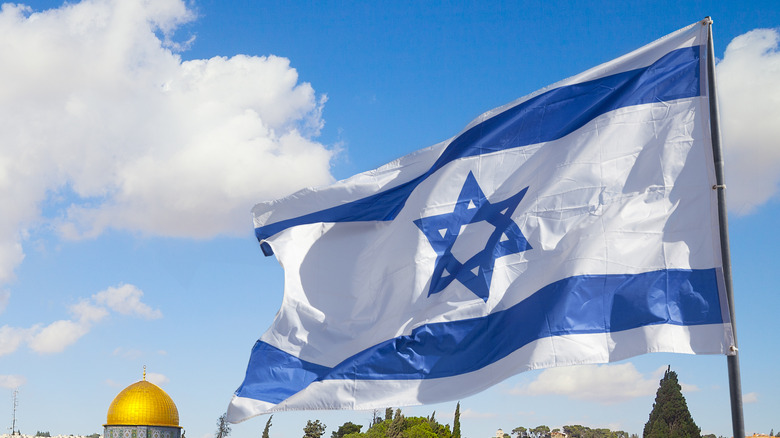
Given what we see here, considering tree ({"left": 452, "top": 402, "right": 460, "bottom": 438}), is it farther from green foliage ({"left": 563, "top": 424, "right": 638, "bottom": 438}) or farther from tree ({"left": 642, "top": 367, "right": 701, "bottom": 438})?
green foliage ({"left": 563, "top": 424, "right": 638, "bottom": 438})

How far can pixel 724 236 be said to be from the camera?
680cm

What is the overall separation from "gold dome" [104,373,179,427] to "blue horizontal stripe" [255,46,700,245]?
60867 millimetres

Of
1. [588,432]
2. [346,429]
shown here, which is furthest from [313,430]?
[588,432]

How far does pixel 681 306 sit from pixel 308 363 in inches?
160

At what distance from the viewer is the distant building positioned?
65938 mm

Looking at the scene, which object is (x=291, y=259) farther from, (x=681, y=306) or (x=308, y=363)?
(x=681, y=306)

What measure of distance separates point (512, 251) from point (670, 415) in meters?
63.0

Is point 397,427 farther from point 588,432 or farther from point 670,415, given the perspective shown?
point 588,432

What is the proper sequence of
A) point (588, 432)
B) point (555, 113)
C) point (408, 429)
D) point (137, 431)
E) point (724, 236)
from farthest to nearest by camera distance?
point (588, 432), point (408, 429), point (137, 431), point (555, 113), point (724, 236)

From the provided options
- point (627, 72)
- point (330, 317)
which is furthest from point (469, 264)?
point (627, 72)

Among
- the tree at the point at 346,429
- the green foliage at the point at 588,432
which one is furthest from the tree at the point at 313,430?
the green foliage at the point at 588,432

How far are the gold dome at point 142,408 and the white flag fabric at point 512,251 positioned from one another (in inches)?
2377

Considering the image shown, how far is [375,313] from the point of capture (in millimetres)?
9211

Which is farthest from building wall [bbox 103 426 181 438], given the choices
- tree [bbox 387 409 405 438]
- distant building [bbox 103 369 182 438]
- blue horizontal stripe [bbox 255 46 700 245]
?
blue horizontal stripe [bbox 255 46 700 245]
